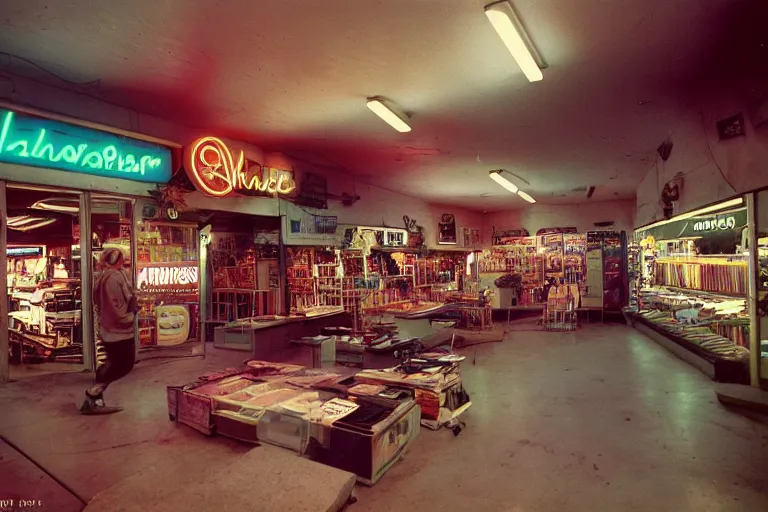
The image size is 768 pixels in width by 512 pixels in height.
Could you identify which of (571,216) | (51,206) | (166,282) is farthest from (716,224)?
(51,206)

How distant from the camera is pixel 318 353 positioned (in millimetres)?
6480

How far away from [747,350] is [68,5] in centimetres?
923

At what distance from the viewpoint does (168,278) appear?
7.85 metres

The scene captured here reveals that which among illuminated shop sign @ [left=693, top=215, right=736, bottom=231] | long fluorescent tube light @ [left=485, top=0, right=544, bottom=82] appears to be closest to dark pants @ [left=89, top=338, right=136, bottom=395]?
long fluorescent tube light @ [left=485, top=0, right=544, bottom=82]

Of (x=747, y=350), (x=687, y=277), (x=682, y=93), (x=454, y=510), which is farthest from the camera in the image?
(x=687, y=277)

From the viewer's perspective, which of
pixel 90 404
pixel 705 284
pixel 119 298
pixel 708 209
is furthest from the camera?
pixel 705 284

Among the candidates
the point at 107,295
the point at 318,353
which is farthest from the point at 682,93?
the point at 107,295

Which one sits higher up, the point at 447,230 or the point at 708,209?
the point at 447,230

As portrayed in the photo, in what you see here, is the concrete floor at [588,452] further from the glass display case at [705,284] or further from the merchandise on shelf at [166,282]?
the merchandise on shelf at [166,282]

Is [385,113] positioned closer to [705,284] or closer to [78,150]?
[78,150]

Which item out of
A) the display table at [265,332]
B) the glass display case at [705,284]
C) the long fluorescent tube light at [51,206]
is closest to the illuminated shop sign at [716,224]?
the glass display case at [705,284]

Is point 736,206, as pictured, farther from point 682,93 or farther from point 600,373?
point 600,373

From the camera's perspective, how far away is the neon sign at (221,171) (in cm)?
673

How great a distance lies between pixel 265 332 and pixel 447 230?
392 inches
